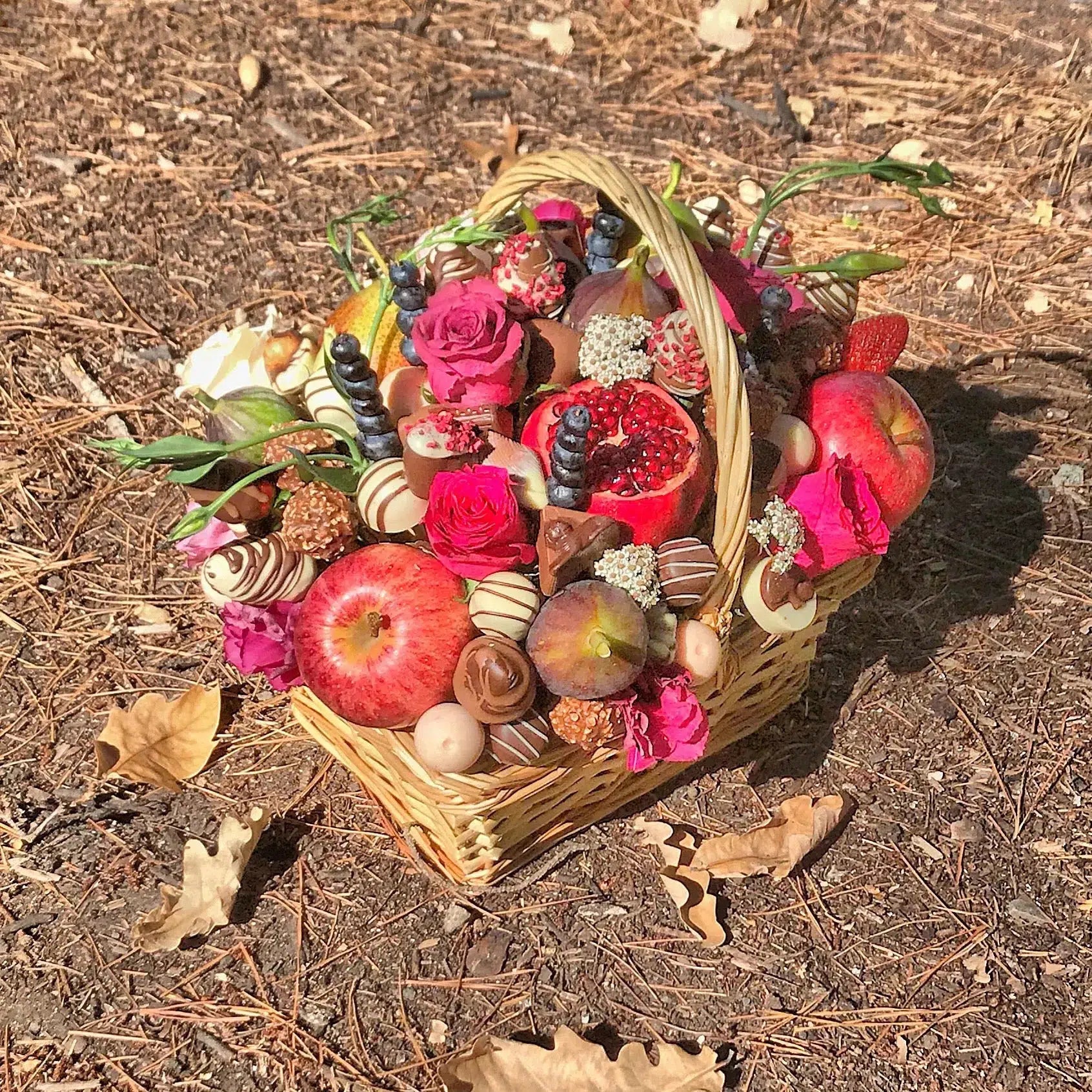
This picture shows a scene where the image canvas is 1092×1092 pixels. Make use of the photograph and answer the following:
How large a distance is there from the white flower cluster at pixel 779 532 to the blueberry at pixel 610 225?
541mm

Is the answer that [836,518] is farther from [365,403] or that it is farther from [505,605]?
[365,403]

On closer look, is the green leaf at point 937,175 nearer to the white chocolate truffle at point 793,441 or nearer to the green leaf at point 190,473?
the white chocolate truffle at point 793,441

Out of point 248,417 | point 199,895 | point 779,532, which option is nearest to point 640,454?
point 779,532

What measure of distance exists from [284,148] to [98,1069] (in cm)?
268

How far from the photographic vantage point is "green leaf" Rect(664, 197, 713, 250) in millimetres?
1734

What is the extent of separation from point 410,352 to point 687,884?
101 cm

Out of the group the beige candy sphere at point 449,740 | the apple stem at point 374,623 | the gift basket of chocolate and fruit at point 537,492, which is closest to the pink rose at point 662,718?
the gift basket of chocolate and fruit at point 537,492

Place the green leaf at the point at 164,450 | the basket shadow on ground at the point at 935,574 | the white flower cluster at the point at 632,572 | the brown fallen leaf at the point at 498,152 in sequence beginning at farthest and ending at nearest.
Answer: the brown fallen leaf at the point at 498,152
the basket shadow on ground at the point at 935,574
the white flower cluster at the point at 632,572
the green leaf at the point at 164,450

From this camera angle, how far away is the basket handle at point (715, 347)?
141 cm

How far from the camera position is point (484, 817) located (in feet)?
5.17

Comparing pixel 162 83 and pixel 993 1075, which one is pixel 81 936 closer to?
pixel 993 1075

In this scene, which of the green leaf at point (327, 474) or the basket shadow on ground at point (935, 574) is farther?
the basket shadow on ground at point (935, 574)

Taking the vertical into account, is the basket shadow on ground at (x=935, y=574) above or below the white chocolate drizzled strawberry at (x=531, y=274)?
below

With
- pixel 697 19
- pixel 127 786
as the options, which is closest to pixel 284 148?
pixel 697 19
